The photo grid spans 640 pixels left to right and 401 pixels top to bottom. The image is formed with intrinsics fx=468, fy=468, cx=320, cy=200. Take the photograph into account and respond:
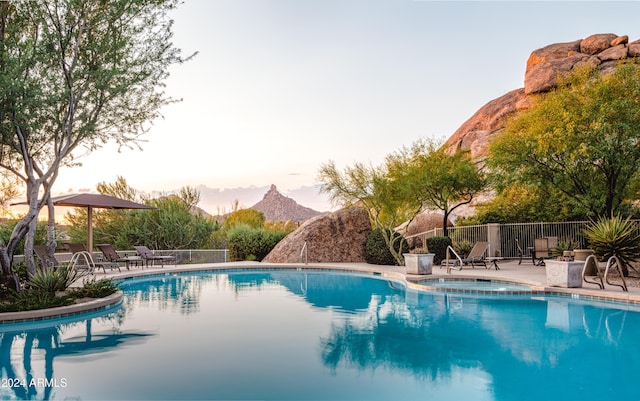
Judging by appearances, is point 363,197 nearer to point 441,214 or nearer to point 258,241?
point 258,241

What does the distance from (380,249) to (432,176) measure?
154 inches

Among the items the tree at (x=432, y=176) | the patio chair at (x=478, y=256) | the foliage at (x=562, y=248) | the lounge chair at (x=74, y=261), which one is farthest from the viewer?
the tree at (x=432, y=176)

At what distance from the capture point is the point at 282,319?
8.30 metres

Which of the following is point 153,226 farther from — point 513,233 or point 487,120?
point 487,120

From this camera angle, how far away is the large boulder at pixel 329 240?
63.4 ft

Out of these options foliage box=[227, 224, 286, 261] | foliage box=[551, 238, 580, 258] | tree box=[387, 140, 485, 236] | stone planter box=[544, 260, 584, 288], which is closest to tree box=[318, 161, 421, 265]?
tree box=[387, 140, 485, 236]

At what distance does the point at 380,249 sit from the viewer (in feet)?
59.9

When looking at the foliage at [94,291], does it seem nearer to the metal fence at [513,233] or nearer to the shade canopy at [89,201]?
the shade canopy at [89,201]

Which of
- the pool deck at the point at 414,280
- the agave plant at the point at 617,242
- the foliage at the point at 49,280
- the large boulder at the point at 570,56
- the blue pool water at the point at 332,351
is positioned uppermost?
the large boulder at the point at 570,56

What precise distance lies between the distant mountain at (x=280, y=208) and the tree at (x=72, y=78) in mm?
53453

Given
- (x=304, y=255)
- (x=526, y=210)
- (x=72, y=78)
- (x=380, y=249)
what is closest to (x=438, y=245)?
(x=380, y=249)

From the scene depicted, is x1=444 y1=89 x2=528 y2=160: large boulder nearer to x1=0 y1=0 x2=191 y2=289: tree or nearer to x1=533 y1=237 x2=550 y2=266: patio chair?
x1=533 y1=237 x2=550 y2=266: patio chair

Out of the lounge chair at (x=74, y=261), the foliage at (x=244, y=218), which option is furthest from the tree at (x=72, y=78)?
the foliage at (x=244, y=218)

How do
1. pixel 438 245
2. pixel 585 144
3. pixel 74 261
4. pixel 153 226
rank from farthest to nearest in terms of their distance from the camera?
1. pixel 153 226
2. pixel 438 245
3. pixel 585 144
4. pixel 74 261
